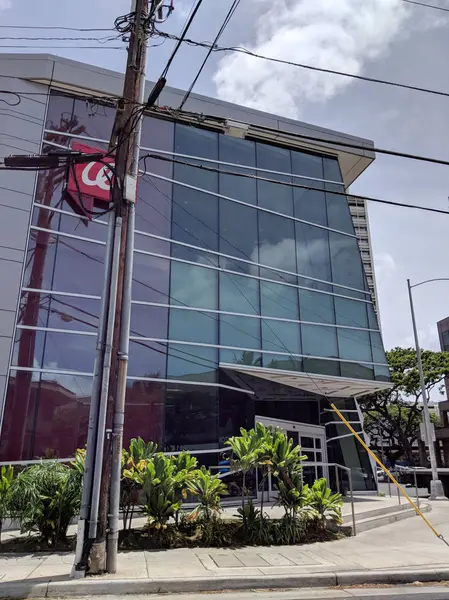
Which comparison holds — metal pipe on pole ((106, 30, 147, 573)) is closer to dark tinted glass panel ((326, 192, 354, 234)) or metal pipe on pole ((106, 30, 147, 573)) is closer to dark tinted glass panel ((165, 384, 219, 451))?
dark tinted glass panel ((165, 384, 219, 451))

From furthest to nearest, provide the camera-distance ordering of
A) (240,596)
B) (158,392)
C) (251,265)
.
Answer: (251,265) < (158,392) < (240,596)

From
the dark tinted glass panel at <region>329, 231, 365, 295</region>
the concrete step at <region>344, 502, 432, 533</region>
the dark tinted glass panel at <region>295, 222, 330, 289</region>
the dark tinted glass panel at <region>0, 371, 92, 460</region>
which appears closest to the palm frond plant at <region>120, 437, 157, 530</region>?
the dark tinted glass panel at <region>0, 371, 92, 460</region>

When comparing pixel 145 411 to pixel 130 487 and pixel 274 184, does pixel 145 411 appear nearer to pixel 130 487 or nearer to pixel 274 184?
pixel 130 487

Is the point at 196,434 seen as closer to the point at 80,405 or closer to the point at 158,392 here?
the point at 158,392

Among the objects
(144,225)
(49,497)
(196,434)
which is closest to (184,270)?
(144,225)

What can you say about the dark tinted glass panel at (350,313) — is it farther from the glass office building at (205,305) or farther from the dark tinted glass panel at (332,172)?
the dark tinted glass panel at (332,172)

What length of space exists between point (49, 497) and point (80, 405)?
4396 millimetres

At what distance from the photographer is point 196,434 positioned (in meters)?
14.3

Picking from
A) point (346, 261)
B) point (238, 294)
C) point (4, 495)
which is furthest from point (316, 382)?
point (4, 495)

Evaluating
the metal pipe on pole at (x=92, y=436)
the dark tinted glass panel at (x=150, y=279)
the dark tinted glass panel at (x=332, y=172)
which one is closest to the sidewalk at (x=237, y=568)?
the metal pipe on pole at (x=92, y=436)

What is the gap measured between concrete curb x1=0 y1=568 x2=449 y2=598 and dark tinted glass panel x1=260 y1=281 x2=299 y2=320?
1028 cm

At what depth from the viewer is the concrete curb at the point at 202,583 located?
248 inches

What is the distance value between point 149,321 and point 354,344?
8.13m

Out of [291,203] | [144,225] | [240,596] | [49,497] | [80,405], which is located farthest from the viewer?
[291,203]
